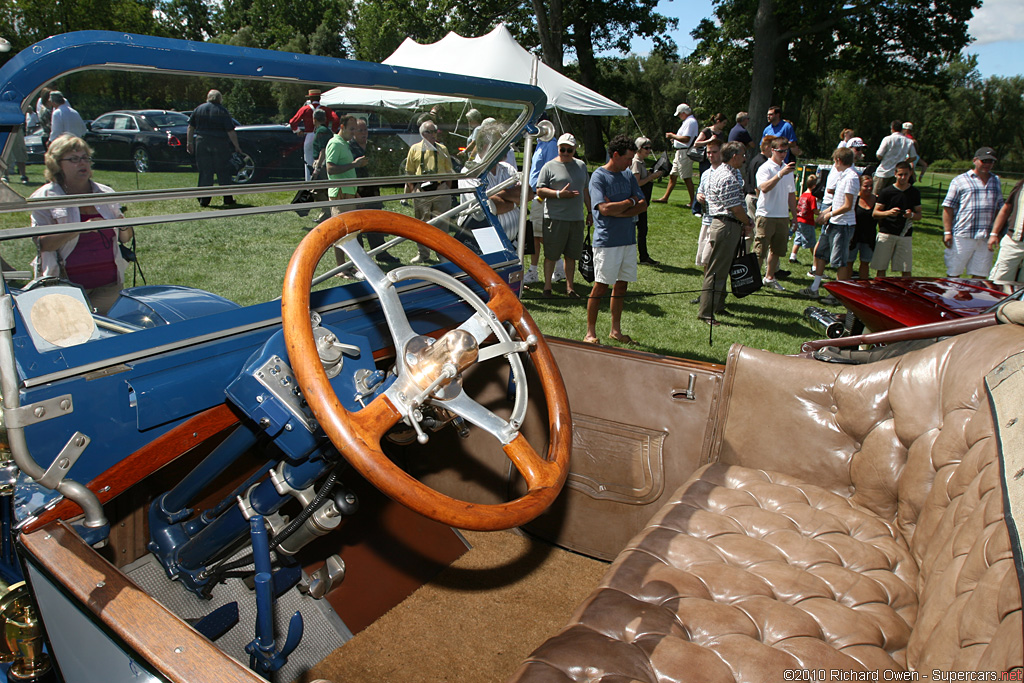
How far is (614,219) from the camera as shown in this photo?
5273 mm

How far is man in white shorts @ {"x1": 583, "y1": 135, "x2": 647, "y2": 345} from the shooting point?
523 centimetres

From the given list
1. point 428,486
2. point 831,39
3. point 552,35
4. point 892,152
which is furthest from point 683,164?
point 831,39

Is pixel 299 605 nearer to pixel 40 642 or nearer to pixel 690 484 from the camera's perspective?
pixel 40 642

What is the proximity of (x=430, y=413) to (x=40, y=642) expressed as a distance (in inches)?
39.2

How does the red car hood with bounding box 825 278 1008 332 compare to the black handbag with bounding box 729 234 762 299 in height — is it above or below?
above

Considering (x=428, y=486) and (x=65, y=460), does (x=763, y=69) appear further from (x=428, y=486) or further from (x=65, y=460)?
(x=65, y=460)

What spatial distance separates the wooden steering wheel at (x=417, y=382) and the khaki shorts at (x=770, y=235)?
585 centimetres

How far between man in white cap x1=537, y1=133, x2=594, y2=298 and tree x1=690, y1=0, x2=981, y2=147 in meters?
13.7

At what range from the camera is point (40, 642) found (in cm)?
148

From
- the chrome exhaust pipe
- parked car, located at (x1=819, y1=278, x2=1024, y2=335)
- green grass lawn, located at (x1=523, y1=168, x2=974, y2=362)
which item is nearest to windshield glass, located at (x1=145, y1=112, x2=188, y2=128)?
green grass lawn, located at (x1=523, y1=168, x2=974, y2=362)

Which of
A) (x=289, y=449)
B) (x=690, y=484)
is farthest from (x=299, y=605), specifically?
(x=690, y=484)

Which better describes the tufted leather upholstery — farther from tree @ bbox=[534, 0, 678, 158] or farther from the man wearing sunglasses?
tree @ bbox=[534, 0, 678, 158]

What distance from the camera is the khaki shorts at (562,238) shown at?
6191 mm

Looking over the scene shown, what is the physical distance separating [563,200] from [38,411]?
518cm
